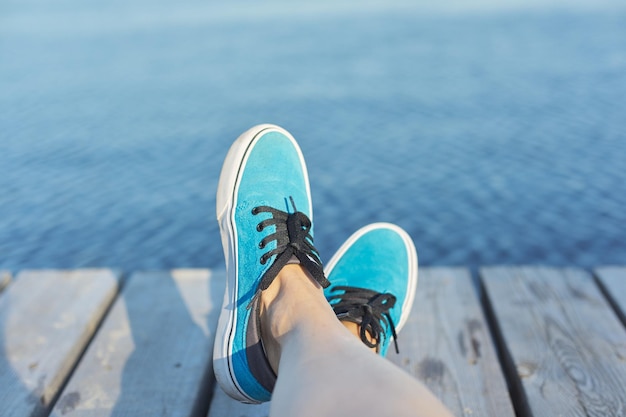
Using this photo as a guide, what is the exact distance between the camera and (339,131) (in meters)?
4.30

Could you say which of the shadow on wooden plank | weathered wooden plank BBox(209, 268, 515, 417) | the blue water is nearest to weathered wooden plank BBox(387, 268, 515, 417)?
weathered wooden plank BBox(209, 268, 515, 417)

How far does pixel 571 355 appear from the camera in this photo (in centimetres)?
160

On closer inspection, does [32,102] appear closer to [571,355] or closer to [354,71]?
[354,71]

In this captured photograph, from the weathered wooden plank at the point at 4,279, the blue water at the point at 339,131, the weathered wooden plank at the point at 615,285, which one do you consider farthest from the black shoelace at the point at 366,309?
the blue water at the point at 339,131

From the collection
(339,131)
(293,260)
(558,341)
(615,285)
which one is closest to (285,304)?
(293,260)

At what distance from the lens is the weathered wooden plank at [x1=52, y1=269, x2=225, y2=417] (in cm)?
147

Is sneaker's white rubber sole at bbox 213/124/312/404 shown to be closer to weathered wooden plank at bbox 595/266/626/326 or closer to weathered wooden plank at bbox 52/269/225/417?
weathered wooden plank at bbox 52/269/225/417

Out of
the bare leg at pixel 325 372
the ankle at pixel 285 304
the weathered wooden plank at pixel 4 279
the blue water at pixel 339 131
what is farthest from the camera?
the blue water at pixel 339 131

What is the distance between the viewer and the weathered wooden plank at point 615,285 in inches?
71.7

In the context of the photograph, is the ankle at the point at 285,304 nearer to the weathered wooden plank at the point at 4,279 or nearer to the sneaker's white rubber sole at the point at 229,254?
the sneaker's white rubber sole at the point at 229,254

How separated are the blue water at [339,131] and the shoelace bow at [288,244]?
1.49 meters

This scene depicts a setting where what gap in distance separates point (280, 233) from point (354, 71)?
4039 mm

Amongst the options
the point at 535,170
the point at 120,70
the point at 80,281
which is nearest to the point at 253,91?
the point at 120,70

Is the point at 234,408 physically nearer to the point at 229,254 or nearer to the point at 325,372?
the point at 229,254
